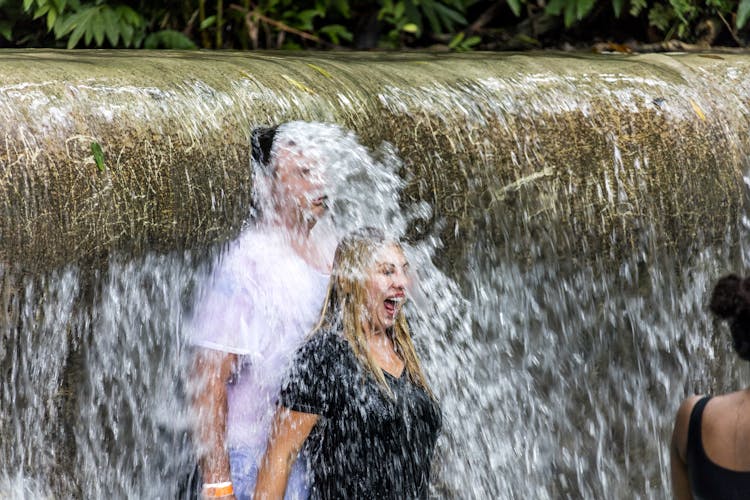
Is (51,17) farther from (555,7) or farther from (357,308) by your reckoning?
(357,308)

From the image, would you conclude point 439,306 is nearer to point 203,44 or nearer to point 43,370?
point 43,370

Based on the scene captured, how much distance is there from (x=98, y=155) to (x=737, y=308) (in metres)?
1.76

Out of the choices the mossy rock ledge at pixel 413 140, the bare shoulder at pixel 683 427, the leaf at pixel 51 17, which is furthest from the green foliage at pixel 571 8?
the bare shoulder at pixel 683 427

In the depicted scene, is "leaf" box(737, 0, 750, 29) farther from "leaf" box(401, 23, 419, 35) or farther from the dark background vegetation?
"leaf" box(401, 23, 419, 35)

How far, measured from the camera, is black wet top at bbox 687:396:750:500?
247 centimetres

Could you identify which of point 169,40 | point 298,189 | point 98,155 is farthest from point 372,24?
point 298,189

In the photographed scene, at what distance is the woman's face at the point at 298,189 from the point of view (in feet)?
9.93

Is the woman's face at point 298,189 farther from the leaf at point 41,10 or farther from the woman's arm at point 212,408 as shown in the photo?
the leaf at point 41,10

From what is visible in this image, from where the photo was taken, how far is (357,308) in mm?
2879

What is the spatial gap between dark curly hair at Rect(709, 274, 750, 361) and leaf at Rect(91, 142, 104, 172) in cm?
170

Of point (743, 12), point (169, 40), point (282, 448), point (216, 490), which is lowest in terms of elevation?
point (216, 490)

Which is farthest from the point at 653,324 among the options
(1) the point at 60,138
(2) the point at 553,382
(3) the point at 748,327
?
(1) the point at 60,138

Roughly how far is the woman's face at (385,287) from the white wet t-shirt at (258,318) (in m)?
0.17

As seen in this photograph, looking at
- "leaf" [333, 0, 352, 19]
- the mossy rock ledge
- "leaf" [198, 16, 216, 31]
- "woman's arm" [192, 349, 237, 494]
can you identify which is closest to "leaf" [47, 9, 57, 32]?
"leaf" [198, 16, 216, 31]
